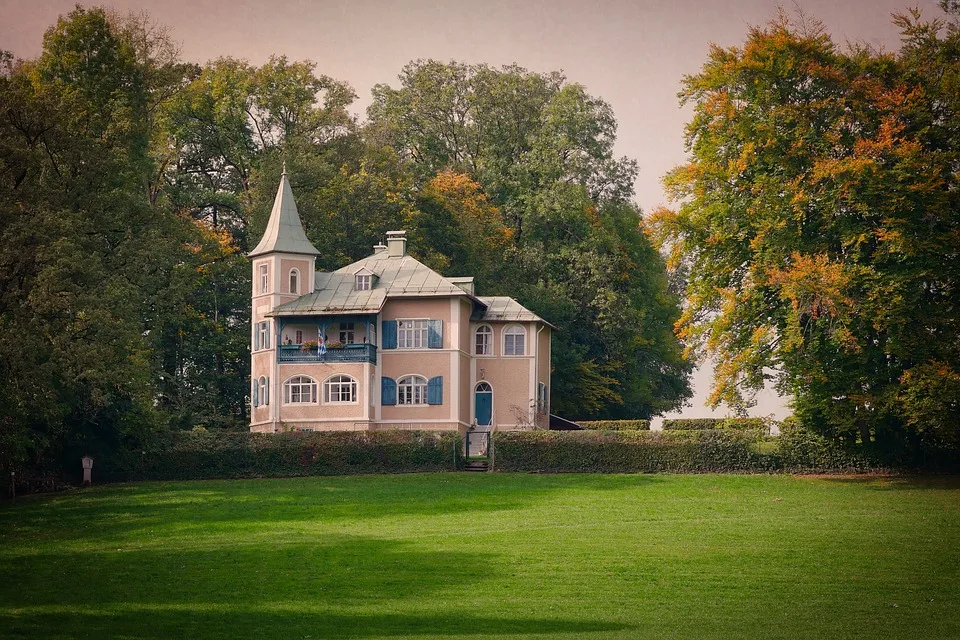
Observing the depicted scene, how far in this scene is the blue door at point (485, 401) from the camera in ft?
164

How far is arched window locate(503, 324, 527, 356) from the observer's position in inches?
1964

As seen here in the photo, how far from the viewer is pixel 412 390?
157ft

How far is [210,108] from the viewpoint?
56562mm

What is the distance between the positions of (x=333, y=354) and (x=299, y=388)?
191 cm

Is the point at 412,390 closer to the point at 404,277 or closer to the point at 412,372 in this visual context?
the point at 412,372

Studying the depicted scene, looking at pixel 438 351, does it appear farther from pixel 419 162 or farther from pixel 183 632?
pixel 183 632

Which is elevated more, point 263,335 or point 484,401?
point 263,335

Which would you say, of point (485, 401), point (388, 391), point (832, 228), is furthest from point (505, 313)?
point (832, 228)

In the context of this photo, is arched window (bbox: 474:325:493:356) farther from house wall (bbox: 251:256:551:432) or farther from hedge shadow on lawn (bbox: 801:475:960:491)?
hedge shadow on lawn (bbox: 801:475:960:491)

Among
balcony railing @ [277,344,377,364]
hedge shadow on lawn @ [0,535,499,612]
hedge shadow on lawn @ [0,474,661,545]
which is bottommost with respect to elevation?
hedge shadow on lawn @ [0,535,499,612]

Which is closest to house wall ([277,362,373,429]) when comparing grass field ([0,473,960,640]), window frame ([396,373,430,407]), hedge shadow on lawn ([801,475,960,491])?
window frame ([396,373,430,407])

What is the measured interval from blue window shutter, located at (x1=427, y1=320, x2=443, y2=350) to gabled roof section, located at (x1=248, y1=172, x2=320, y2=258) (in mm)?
5645

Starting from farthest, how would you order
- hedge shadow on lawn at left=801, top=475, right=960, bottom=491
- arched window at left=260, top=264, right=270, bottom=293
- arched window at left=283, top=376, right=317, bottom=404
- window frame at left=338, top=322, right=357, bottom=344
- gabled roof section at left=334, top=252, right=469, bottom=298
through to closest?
arched window at left=260, top=264, right=270, bottom=293 → window frame at left=338, top=322, right=357, bottom=344 → gabled roof section at left=334, top=252, right=469, bottom=298 → arched window at left=283, top=376, right=317, bottom=404 → hedge shadow on lawn at left=801, top=475, right=960, bottom=491

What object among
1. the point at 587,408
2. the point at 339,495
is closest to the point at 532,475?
the point at 339,495
